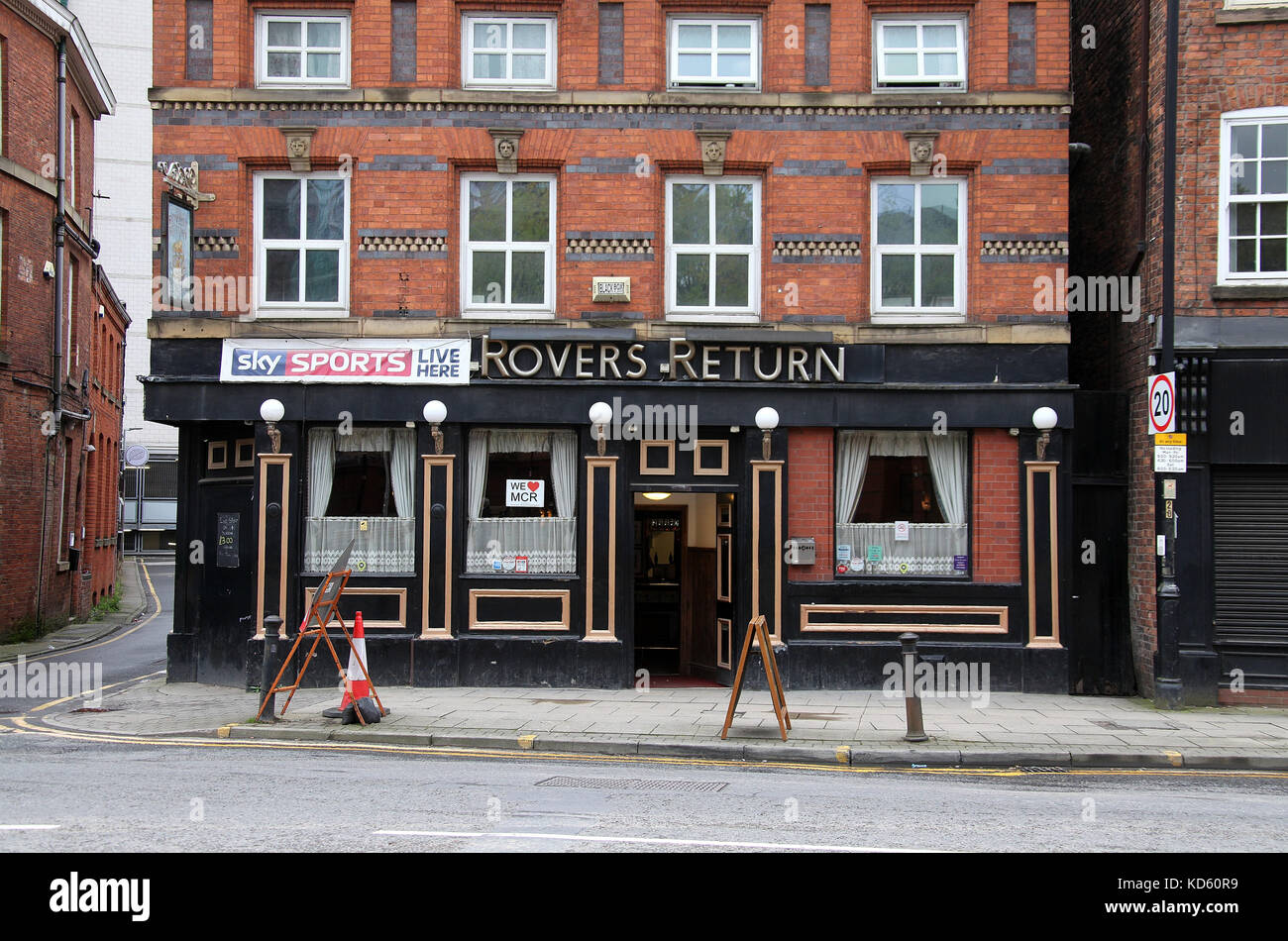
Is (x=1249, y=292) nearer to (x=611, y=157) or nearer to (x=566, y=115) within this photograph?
(x=611, y=157)

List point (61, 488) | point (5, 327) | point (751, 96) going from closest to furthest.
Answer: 1. point (751, 96)
2. point (5, 327)
3. point (61, 488)

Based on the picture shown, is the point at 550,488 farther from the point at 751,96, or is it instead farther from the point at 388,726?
the point at 751,96

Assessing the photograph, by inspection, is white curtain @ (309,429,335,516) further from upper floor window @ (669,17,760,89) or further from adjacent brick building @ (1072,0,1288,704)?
adjacent brick building @ (1072,0,1288,704)

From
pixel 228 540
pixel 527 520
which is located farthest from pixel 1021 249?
pixel 228 540

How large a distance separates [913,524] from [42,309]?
56.7ft

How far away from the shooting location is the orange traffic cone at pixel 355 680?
11.7 meters

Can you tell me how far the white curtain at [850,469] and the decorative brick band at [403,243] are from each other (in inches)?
236

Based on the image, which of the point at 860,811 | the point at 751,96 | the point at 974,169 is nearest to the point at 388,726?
the point at 860,811

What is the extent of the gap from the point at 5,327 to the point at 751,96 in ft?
47.3

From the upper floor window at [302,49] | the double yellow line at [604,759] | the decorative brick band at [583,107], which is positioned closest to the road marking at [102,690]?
the double yellow line at [604,759]

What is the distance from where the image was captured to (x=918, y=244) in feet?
48.3

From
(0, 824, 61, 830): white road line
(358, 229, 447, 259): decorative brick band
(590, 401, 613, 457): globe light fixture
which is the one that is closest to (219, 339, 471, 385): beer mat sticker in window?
(358, 229, 447, 259): decorative brick band

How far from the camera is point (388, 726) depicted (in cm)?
1146

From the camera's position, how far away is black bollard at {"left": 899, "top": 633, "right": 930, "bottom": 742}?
35.7 ft
